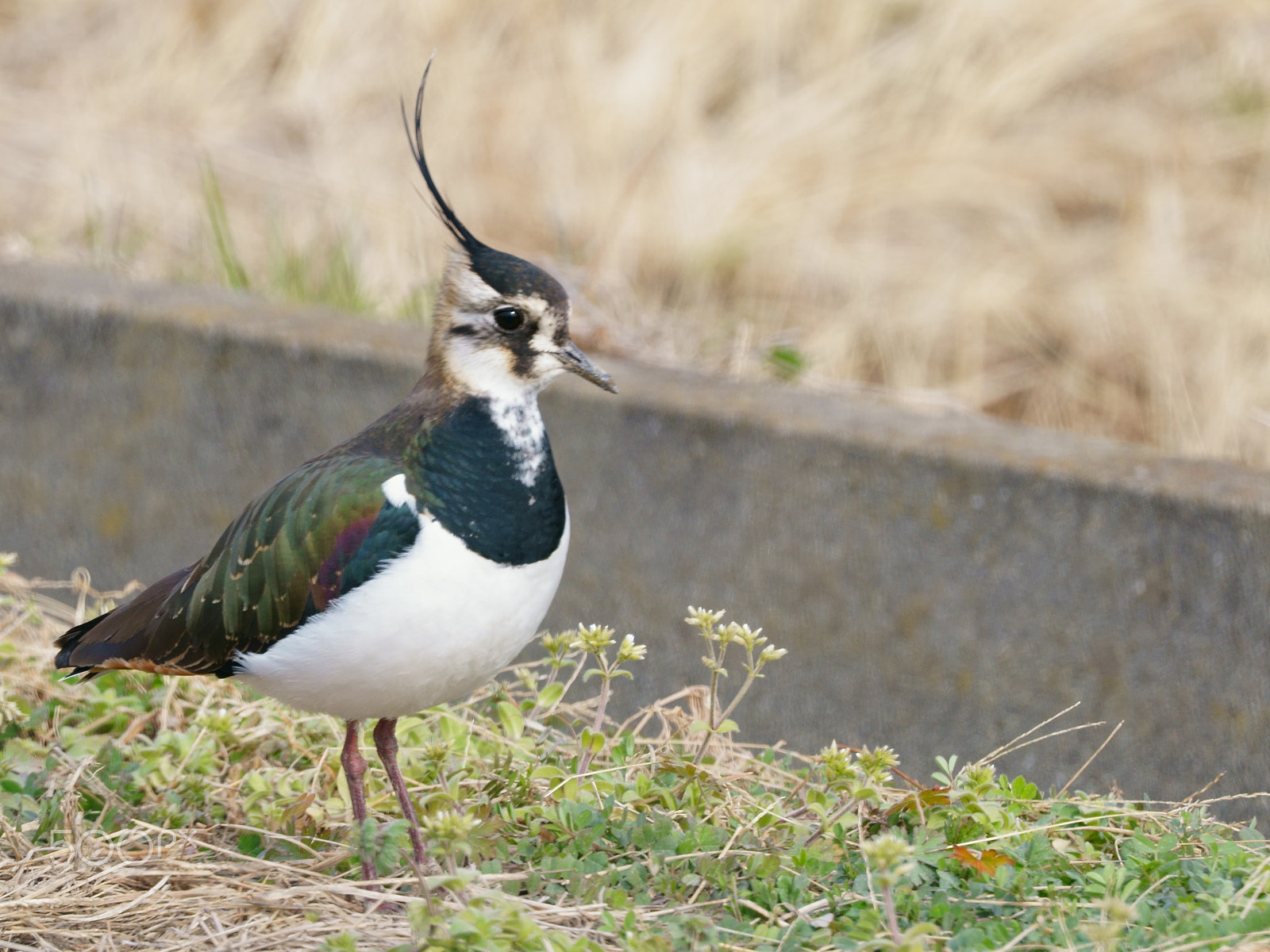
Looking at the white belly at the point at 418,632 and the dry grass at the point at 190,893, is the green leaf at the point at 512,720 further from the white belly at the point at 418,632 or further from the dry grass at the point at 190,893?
the white belly at the point at 418,632

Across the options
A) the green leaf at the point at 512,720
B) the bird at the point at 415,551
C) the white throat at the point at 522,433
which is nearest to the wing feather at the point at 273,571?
the bird at the point at 415,551

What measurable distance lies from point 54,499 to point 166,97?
11.8 ft

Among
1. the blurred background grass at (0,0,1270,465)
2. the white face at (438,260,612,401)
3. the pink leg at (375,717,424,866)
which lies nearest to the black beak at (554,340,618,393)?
the white face at (438,260,612,401)

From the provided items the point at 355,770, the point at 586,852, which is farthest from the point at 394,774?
the point at 586,852

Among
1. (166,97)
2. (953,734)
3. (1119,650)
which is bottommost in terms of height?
(953,734)

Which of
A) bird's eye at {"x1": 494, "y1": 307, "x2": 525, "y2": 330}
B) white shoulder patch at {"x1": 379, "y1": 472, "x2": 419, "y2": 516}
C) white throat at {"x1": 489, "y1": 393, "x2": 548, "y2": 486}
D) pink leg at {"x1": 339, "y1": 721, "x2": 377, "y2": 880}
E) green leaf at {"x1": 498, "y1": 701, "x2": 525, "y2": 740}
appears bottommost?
green leaf at {"x1": 498, "y1": 701, "x2": 525, "y2": 740}

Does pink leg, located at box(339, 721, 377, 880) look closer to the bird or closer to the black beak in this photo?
the bird

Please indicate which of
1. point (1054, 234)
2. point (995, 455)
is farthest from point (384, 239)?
point (995, 455)

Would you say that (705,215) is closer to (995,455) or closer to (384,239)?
(384,239)

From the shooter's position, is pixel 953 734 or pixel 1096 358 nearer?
pixel 953 734

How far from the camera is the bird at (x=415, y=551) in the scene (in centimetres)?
245

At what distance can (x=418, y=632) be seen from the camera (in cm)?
241

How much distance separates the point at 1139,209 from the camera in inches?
244

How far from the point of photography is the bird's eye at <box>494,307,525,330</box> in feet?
8.63
